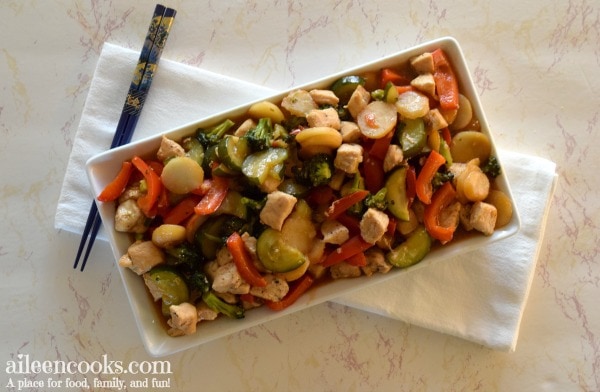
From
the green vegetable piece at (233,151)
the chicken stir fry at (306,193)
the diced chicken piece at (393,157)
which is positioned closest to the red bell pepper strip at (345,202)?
the chicken stir fry at (306,193)

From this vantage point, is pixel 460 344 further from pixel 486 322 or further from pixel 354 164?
pixel 354 164

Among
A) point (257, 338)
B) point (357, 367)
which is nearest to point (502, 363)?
point (357, 367)

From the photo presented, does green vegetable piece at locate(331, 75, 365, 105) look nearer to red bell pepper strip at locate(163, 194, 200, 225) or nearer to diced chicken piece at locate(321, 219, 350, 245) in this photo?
diced chicken piece at locate(321, 219, 350, 245)

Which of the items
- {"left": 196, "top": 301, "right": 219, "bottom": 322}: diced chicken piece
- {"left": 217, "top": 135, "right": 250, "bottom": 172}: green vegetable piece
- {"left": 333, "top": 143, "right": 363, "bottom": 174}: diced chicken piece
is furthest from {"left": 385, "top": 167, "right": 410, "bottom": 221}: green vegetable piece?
{"left": 196, "top": 301, "right": 219, "bottom": 322}: diced chicken piece

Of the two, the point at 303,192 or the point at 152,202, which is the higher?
the point at 303,192

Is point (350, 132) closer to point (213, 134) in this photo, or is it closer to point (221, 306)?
point (213, 134)
